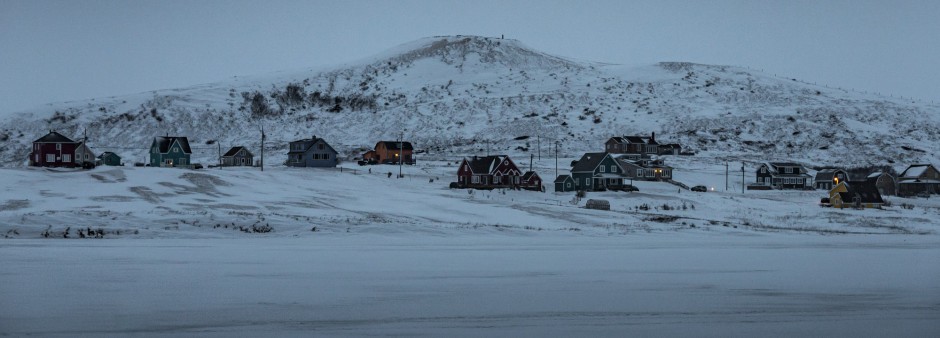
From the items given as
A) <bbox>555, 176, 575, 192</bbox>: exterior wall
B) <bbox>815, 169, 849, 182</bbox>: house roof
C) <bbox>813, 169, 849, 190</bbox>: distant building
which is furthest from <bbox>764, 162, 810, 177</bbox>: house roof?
<bbox>555, 176, 575, 192</bbox>: exterior wall

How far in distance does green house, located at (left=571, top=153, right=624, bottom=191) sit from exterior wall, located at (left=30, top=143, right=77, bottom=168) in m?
54.8

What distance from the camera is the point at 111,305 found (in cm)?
1438

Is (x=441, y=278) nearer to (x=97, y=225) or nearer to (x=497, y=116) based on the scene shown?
(x=97, y=225)

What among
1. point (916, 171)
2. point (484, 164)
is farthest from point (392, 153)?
point (916, 171)

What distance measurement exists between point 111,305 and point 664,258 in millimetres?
16509

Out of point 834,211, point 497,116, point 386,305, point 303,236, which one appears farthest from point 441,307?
point 497,116

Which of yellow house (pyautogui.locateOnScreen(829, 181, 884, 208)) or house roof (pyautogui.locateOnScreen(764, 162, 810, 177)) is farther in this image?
house roof (pyautogui.locateOnScreen(764, 162, 810, 177))

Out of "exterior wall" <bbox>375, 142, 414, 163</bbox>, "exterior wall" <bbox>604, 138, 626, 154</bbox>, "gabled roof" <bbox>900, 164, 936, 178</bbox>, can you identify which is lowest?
"gabled roof" <bbox>900, 164, 936, 178</bbox>

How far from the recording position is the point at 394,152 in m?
113

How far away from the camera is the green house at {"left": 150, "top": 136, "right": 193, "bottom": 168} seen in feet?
335

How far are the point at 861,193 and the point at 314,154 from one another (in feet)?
207

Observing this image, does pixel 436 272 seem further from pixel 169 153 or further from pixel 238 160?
pixel 238 160

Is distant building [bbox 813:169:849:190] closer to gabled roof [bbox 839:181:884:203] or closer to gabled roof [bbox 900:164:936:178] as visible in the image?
gabled roof [bbox 900:164:936:178]

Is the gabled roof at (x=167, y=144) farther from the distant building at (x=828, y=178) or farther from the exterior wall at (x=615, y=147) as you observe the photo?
the distant building at (x=828, y=178)
